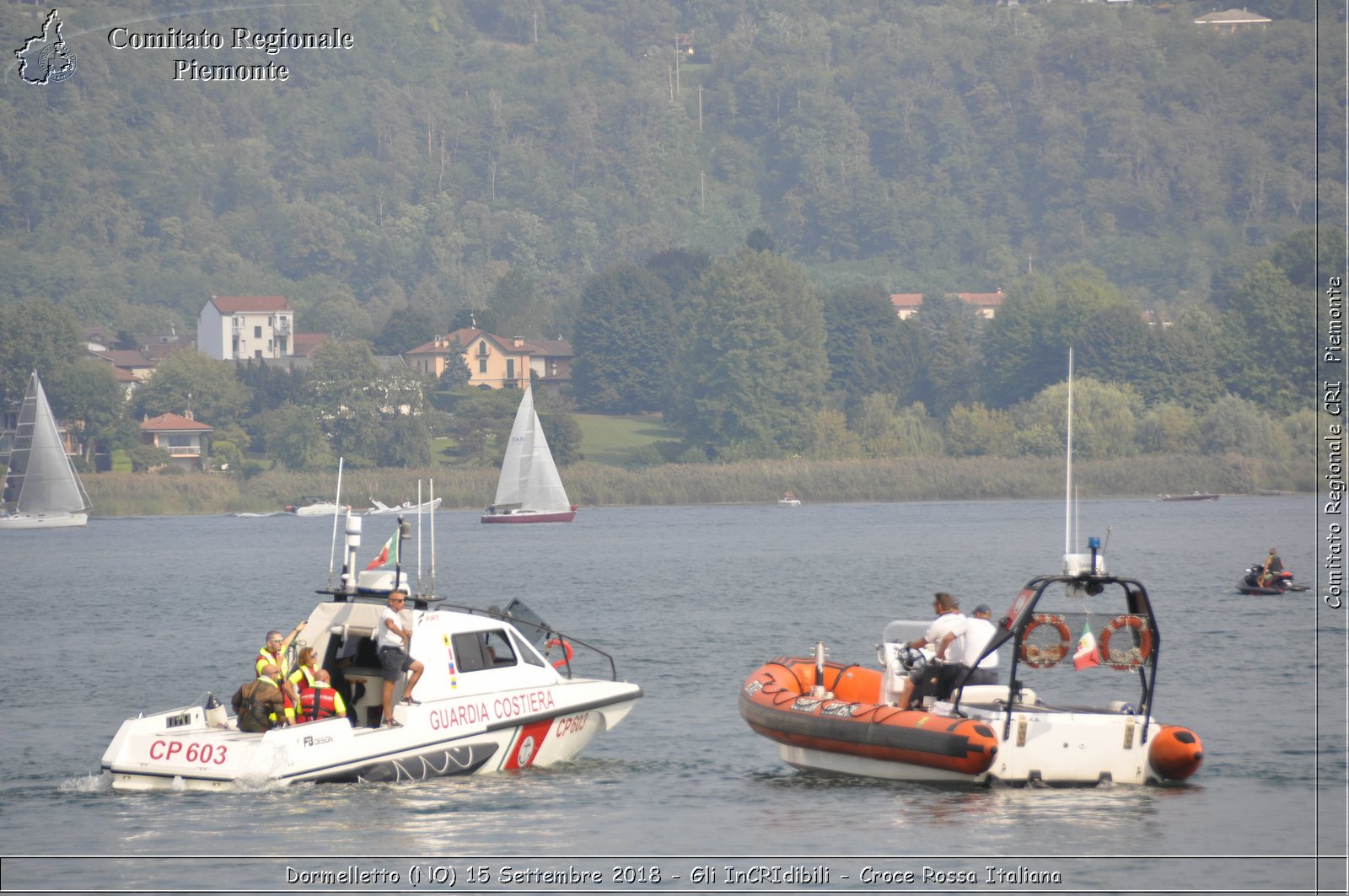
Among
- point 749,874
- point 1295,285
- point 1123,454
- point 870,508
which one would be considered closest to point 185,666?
point 749,874

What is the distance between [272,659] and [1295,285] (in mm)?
143993

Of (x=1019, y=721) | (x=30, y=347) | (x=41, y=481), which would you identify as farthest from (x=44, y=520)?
(x=1019, y=721)

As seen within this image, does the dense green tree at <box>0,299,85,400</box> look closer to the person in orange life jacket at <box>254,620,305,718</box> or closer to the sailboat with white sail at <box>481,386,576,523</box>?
the sailboat with white sail at <box>481,386,576,523</box>

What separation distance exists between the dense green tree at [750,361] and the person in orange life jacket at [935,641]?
131 m

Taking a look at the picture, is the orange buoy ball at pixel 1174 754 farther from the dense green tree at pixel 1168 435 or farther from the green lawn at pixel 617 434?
the green lawn at pixel 617 434

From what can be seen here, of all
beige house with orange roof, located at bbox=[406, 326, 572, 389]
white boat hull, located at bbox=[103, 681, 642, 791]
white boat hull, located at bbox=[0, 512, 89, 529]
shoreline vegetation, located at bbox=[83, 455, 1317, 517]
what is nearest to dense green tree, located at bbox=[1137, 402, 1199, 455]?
shoreline vegetation, located at bbox=[83, 455, 1317, 517]

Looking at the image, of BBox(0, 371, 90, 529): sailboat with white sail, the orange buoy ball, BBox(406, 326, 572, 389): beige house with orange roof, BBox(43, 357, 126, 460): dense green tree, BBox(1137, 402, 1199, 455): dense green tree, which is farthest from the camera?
BBox(406, 326, 572, 389): beige house with orange roof

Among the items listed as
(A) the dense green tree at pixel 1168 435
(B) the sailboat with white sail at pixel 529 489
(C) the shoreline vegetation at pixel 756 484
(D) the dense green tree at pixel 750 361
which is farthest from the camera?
(D) the dense green tree at pixel 750 361

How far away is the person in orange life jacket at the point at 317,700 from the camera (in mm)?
23891

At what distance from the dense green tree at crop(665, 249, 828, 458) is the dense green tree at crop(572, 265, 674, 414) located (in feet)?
19.3

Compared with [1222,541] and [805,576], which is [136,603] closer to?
[805,576]

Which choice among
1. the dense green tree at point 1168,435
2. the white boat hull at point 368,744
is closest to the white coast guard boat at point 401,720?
the white boat hull at point 368,744

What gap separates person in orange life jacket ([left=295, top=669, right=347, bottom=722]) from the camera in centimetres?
2389

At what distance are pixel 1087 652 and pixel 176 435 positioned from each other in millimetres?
137614
